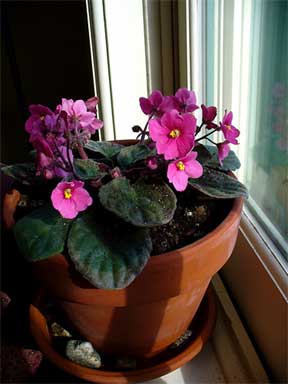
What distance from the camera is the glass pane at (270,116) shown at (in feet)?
2.36

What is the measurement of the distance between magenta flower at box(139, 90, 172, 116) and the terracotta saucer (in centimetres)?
38

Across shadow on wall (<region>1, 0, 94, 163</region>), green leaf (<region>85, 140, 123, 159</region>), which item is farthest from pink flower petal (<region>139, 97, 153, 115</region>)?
shadow on wall (<region>1, 0, 94, 163</region>)

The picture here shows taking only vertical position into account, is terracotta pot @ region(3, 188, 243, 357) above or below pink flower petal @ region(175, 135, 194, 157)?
below

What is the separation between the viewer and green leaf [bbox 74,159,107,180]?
0.64m

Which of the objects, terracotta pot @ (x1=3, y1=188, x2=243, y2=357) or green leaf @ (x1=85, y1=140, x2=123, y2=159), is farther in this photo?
green leaf @ (x1=85, y1=140, x2=123, y2=159)

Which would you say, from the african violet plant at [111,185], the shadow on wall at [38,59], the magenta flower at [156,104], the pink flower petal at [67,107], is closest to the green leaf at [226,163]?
the african violet plant at [111,185]

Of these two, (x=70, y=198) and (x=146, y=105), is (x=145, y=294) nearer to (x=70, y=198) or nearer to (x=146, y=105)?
(x=70, y=198)

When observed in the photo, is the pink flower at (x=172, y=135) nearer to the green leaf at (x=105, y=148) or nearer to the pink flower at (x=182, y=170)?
the pink flower at (x=182, y=170)

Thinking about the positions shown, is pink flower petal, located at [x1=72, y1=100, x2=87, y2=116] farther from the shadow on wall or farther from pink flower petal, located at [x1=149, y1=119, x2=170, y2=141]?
the shadow on wall

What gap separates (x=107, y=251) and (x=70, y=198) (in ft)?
0.27

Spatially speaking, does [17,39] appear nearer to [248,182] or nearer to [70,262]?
[248,182]

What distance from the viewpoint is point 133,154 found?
2.30 ft

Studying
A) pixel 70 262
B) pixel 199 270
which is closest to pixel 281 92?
pixel 199 270

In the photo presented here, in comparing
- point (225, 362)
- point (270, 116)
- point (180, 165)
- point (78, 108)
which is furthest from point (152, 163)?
point (225, 362)
